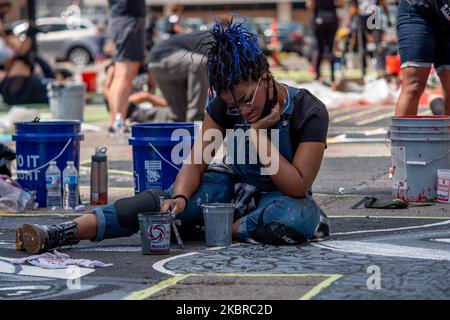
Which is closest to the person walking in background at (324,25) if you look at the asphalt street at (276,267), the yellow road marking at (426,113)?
the yellow road marking at (426,113)

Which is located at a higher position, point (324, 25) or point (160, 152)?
point (324, 25)

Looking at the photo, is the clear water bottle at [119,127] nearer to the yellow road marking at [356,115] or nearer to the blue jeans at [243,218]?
the yellow road marking at [356,115]

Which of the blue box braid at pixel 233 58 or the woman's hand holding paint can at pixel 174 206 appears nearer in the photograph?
the blue box braid at pixel 233 58

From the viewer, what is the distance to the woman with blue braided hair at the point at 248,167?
230 inches

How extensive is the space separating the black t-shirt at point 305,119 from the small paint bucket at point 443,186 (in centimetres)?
160

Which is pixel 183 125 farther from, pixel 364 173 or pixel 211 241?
pixel 364 173

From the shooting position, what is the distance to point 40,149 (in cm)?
777

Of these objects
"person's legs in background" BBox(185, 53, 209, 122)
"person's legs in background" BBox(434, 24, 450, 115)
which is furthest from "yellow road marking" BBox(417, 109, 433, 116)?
"person's legs in background" BBox(434, 24, 450, 115)

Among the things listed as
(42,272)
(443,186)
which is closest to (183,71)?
(443,186)

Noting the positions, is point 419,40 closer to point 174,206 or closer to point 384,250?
point 384,250

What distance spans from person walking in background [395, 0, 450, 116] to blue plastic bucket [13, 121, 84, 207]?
2471 mm

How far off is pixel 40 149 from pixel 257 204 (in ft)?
7.22

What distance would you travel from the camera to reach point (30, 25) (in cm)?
1867
